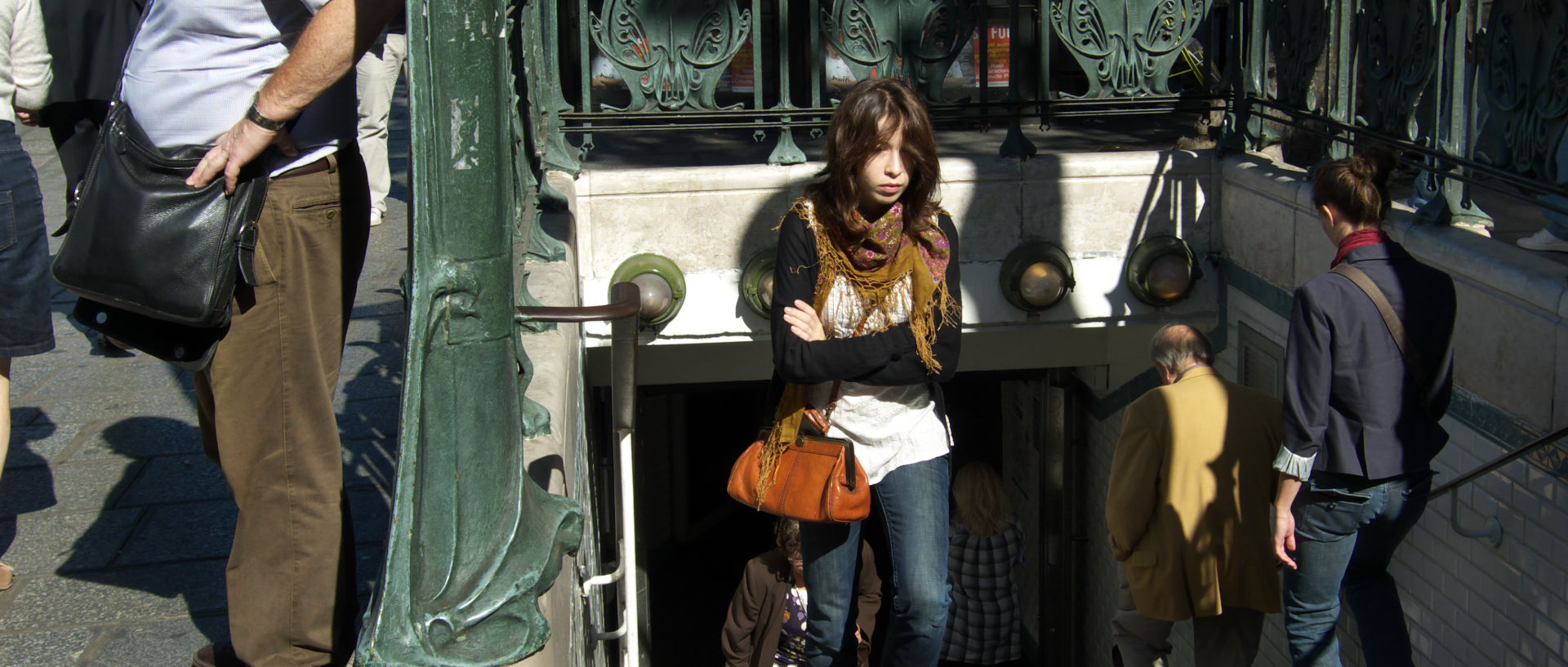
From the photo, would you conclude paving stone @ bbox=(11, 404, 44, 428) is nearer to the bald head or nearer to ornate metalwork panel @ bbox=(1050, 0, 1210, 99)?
the bald head

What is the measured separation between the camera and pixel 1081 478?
9367mm

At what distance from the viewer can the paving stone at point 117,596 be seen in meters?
3.68

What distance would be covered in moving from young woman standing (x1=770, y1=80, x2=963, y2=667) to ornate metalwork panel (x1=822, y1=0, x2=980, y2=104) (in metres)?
2.32

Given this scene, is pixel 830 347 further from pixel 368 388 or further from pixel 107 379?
pixel 107 379

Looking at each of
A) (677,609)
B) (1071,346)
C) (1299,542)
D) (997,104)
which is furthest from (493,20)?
(677,609)

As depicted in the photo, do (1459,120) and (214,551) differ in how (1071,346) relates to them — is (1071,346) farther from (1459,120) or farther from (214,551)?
(214,551)

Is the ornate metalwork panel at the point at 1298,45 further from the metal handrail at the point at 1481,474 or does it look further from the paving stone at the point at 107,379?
the paving stone at the point at 107,379

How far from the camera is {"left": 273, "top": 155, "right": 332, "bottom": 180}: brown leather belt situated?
111 inches

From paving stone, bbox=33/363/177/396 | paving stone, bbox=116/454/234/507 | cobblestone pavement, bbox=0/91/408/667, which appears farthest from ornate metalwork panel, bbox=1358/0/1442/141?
paving stone, bbox=33/363/177/396

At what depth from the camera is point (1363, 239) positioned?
13.2ft

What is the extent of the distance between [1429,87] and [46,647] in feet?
15.0

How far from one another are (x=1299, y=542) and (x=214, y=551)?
3.21 meters

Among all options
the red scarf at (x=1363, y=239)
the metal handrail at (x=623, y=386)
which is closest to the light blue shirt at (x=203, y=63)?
the metal handrail at (x=623, y=386)

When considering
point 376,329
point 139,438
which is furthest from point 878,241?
point 376,329
